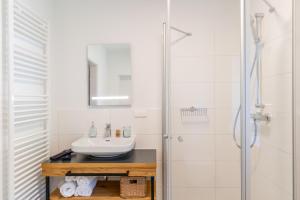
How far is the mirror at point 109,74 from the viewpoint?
8.86 feet

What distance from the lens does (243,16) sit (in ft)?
4.09

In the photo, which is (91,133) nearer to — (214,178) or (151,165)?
(151,165)

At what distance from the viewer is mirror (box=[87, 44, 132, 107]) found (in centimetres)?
270

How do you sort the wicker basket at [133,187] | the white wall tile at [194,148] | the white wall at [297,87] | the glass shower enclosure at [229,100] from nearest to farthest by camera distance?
the white wall at [297,87]
the glass shower enclosure at [229,100]
the white wall tile at [194,148]
the wicker basket at [133,187]

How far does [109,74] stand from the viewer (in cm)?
271

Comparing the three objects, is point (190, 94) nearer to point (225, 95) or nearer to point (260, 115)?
point (225, 95)

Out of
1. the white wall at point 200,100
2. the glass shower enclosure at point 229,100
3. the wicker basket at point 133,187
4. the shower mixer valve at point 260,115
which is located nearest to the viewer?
the glass shower enclosure at point 229,100

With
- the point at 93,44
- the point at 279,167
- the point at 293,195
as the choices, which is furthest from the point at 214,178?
the point at 93,44

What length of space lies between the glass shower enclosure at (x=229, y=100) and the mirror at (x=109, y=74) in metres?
0.52

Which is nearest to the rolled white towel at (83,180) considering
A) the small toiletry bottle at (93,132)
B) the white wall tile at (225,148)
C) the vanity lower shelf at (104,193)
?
the vanity lower shelf at (104,193)

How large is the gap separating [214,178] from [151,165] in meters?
0.54

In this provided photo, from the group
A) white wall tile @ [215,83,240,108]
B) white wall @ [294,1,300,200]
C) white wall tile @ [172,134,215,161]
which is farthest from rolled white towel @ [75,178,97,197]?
white wall @ [294,1,300,200]

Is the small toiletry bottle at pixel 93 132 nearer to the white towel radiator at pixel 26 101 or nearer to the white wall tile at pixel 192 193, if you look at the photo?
the white towel radiator at pixel 26 101

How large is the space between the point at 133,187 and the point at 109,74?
3.86 ft
